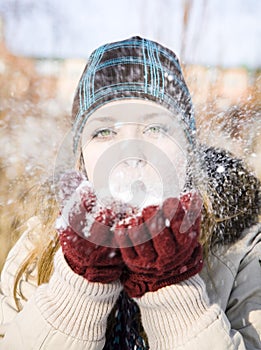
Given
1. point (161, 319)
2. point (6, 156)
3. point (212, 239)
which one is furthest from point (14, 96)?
point (161, 319)

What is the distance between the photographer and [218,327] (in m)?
0.98

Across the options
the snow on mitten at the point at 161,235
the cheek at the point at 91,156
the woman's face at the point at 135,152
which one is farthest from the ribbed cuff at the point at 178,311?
the cheek at the point at 91,156

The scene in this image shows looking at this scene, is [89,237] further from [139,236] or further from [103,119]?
[103,119]

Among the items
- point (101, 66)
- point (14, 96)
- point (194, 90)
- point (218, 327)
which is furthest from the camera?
point (14, 96)

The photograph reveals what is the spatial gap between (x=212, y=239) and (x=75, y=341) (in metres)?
0.48

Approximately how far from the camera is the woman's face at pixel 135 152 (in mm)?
1050

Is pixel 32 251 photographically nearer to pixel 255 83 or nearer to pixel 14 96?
pixel 14 96

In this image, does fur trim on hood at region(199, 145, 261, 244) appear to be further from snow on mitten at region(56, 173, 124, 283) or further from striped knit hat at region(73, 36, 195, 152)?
snow on mitten at region(56, 173, 124, 283)

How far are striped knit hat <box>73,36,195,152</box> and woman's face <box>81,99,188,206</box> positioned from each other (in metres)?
0.05

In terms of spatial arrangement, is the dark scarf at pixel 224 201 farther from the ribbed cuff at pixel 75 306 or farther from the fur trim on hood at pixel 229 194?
the ribbed cuff at pixel 75 306

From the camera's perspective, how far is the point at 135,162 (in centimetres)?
108

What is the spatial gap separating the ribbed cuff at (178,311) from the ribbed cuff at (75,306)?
0.28ft

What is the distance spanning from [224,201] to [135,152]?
1.16 ft

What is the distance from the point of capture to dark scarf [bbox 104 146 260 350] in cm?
117
